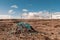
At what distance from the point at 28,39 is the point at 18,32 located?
9.27 feet

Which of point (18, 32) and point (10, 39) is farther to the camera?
point (18, 32)

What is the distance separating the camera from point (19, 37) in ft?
56.7

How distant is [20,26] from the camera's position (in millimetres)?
20016

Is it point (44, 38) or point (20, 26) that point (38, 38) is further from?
point (20, 26)

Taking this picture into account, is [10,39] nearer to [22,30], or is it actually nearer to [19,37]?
[19,37]

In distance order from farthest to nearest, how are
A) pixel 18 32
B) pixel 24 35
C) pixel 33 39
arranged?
pixel 18 32 → pixel 24 35 → pixel 33 39

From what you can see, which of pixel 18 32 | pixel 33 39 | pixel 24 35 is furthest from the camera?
pixel 18 32

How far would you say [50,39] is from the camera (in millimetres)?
16891

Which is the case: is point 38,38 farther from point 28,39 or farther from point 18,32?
point 18,32

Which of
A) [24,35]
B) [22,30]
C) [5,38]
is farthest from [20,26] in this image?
[5,38]

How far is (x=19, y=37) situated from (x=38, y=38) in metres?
1.93

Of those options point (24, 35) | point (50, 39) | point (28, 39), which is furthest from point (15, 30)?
point (50, 39)

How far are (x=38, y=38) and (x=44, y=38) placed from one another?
58 cm

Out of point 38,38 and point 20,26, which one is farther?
point 20,26
